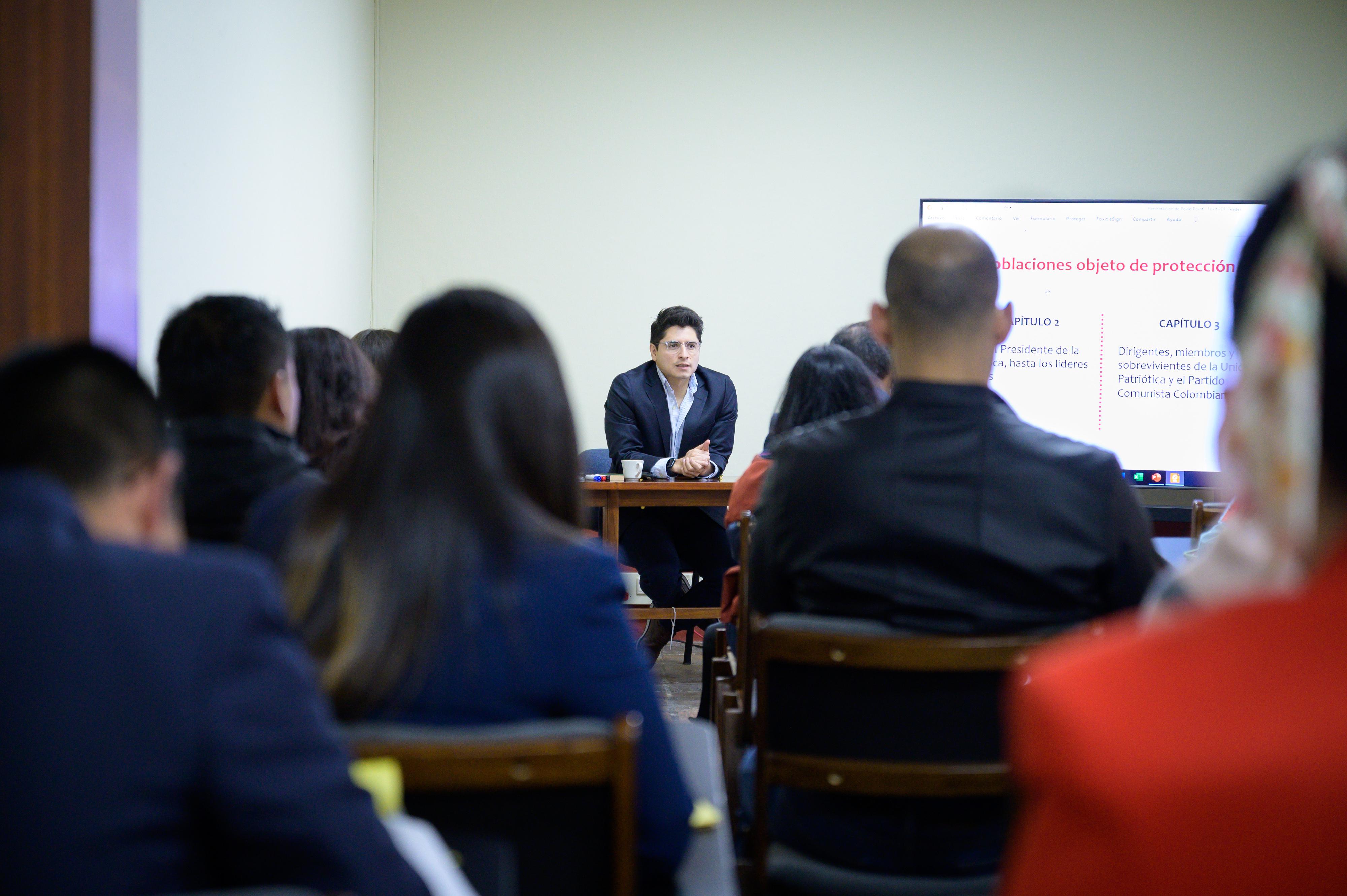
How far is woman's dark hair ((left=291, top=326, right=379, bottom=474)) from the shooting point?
7.89 feet

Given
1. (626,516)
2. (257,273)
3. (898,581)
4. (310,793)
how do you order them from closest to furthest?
(310,793) < (898,581) < (257,273) < (626,516)

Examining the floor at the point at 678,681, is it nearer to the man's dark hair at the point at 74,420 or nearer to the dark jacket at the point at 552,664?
the dark jacket at the point at 552,664

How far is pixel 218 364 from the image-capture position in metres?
1.97

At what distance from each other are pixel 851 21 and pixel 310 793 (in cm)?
582

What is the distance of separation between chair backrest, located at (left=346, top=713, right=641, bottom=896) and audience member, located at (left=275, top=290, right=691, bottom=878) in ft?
0.26

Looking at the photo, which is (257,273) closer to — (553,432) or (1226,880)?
(553,432)

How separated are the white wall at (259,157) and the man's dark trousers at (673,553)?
160cm

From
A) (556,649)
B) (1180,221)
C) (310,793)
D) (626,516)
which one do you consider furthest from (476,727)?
(1180,221)

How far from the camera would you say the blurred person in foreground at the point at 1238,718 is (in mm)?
491

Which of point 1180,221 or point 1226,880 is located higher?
point 1180,221

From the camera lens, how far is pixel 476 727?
1144 mm

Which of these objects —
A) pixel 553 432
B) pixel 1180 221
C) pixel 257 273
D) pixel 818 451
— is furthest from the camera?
pixel 1180 221

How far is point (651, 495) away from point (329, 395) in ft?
7.05

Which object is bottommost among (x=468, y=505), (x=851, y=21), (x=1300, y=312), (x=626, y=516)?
(x=626, y=516)
